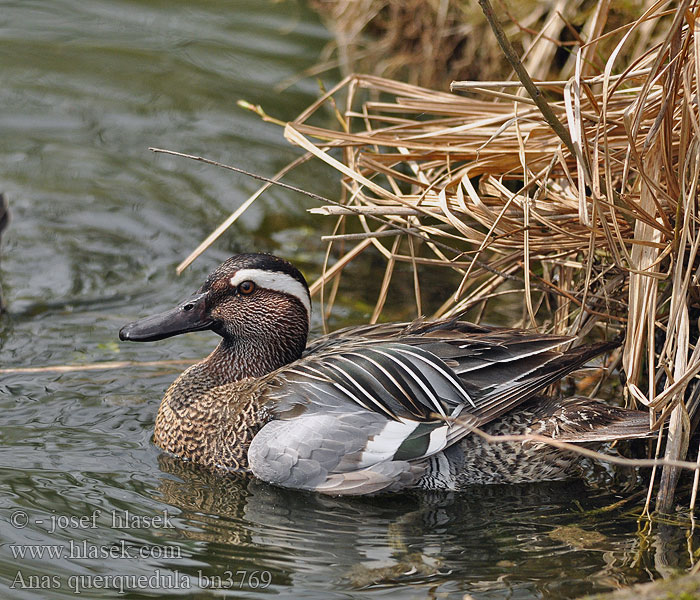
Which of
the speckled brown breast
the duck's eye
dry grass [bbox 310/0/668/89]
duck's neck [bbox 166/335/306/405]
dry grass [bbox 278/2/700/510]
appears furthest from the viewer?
dry grass [bbox 310/0/668/89]

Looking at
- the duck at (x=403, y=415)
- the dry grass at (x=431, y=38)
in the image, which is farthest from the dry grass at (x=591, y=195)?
the dry grass at (x=431, y=38)

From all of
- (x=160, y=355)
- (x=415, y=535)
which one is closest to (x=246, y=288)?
(x=160, y=355)

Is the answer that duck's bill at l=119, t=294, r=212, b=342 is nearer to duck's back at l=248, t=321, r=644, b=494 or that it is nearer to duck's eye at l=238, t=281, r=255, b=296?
duck's eye at l=238, t=281, r=255, b=296

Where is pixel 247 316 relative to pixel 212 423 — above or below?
above

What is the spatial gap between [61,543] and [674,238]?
102 inches

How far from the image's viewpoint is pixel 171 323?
4.84 m

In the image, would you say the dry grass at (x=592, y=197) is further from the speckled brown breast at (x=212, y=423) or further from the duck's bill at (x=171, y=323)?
the speckled brown breast at (x=212, y=423)

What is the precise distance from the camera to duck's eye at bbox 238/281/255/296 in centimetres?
491

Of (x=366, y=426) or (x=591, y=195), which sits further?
(x=591, y=195)

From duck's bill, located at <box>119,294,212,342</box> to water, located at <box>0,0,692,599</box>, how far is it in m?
0.50

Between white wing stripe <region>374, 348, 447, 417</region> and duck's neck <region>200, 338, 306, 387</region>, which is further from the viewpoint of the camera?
duck's neck <region>200, 338, 306, 387</region>

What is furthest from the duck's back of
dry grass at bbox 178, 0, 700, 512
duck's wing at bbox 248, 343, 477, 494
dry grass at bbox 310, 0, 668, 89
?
dry grass at bbox 310, 0, 668, 89

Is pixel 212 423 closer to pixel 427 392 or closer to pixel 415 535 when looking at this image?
pixel 427 392

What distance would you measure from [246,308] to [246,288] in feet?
0.34
